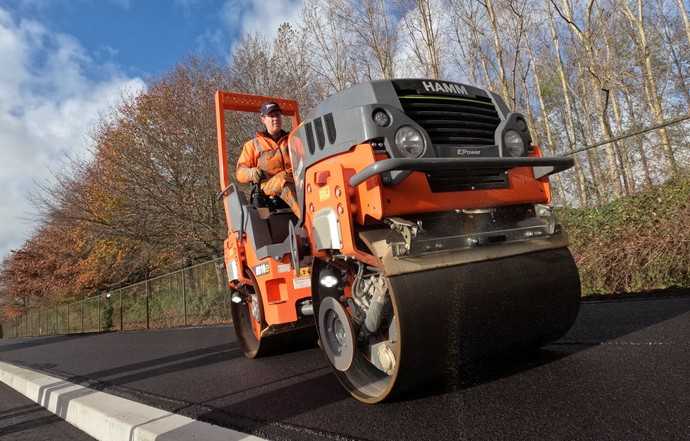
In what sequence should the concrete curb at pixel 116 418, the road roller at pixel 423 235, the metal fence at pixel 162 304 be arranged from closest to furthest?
the road roller at pixel 423 235
the concrete curb at pixel 116 418
the metal fence at pixel 162 304

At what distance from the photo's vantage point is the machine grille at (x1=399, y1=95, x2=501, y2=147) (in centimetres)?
286

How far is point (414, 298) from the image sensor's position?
94.3 inches

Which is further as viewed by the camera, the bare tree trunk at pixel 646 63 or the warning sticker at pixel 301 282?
the bare tree trunk at pixel 646 63

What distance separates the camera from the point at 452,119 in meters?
2.95

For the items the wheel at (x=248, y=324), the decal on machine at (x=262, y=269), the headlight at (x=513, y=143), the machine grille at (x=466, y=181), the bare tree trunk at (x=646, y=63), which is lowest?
the wheel at (x=248, y=324)

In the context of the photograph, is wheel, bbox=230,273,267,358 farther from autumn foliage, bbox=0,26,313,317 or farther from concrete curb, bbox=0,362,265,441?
autumn foliage, bbox=0,26,313,317

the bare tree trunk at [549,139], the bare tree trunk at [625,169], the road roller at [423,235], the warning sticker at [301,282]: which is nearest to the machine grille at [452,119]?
the road roller at [423,235]

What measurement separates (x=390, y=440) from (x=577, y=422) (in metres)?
0.82

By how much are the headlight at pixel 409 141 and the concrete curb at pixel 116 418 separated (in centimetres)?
169

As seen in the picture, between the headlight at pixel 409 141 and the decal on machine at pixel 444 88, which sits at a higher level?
the decal on machine at pixel 444 88

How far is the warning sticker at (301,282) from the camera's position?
400cm

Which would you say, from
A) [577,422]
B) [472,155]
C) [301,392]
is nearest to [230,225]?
[301,392]

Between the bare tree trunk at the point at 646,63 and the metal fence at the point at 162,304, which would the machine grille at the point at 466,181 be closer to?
the metal fence at the point at 162,304

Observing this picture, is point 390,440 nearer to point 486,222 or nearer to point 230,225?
point 486,222
